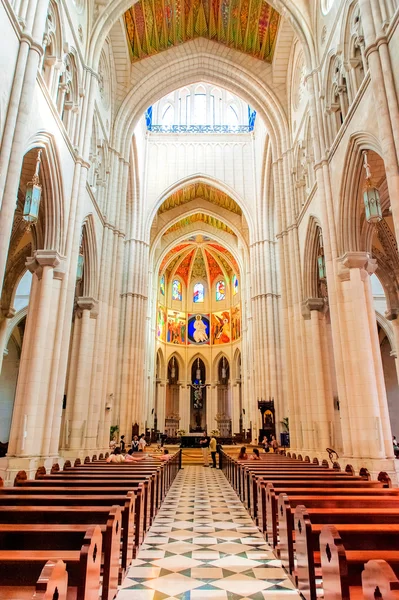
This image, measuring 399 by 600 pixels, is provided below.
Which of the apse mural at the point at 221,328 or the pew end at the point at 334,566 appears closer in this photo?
the pew end at the point at 334,566

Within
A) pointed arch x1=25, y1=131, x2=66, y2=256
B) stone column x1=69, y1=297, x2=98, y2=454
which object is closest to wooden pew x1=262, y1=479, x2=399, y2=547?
pointed arch x1=25, y1=131, x2=66, y2=256

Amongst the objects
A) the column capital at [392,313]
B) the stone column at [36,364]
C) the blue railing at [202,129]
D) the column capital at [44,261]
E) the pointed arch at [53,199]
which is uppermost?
the blue railing at [202,129]

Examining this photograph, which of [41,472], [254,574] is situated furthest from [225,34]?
[254,574]

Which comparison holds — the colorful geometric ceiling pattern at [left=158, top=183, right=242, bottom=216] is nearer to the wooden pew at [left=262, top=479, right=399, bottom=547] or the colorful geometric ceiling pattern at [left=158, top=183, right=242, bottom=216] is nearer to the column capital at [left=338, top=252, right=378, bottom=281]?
the column capital at [left=338, top=252, right=378, bottom=281]

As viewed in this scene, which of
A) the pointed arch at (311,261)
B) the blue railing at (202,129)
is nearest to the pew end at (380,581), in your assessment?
the pointed arch at (311,261)

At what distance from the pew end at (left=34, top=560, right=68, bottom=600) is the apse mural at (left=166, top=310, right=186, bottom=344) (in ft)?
124

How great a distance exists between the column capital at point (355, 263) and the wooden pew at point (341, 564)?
8.56 m

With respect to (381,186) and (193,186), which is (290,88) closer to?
(381,186)

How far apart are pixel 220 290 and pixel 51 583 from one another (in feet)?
131

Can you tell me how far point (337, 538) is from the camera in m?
2.64

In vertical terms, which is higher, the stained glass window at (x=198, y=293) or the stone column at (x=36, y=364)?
the stained glass window at (x=198, y=293)

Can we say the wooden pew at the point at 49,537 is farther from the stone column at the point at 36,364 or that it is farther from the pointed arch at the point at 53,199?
the pointed arch at the point at 53,199

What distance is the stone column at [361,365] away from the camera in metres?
9.51

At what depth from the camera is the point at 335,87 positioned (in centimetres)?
1155
